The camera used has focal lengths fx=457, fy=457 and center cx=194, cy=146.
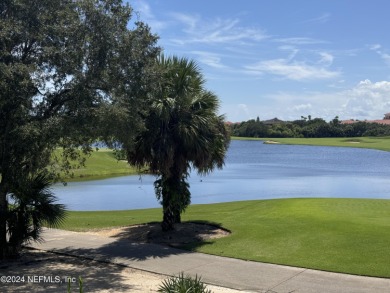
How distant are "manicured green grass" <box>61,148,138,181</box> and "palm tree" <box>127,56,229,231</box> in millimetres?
30867

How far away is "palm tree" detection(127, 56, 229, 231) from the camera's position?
43.3 feet

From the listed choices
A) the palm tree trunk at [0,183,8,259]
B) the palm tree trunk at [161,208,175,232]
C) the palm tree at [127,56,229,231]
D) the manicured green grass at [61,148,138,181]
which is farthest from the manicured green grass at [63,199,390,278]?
the manicured green grass at [61,148,138,181]

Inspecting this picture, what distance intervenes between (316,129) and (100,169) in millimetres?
116150

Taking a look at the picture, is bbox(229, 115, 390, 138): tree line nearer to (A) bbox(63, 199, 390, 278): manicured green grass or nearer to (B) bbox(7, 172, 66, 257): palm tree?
(A) bbox(63, 199, 390, 278): manicured green grass

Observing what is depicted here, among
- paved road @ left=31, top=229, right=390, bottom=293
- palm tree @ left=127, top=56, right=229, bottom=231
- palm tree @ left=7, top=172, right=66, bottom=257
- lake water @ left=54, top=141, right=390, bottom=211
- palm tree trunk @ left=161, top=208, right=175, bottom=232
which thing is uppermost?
palm tree @ left=127, top=56, right=229, bottom=231

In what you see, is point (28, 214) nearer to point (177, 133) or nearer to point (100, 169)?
point (177, 133)

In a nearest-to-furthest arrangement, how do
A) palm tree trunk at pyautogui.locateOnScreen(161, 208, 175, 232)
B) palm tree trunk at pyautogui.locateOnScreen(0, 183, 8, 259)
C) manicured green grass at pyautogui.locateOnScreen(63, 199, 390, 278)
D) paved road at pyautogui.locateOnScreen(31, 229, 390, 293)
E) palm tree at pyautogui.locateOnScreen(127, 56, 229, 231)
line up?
paved road at pyautogui.locateOnScreen(31, 229, 390, 293), manicured green grass at pyautogui.locateOnScreen(63, 199, 390, 278), palm tree trunk at pyautogui.locateOnScreen(0, 183, 8, 259), palm tree at pyautogui.locateOnScreen(127, 56, 229, 231), palm tree trunk at pyautogui.locateOnScreen(161, 208, 175, 232)

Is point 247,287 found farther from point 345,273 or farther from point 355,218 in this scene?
point 355,218

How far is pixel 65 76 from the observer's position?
9922 mm

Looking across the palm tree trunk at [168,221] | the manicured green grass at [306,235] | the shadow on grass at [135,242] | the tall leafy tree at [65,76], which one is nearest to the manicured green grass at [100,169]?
the manicured green grass at [306,235]

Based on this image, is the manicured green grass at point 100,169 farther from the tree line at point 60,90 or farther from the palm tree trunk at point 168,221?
the tree line at point 60,90

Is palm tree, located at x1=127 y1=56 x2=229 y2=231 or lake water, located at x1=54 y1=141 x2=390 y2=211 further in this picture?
lake water, located at x1=54 y1=141 x2=390 y2=211

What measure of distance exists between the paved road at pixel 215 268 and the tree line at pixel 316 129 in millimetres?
130040

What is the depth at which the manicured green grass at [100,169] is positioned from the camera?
4687 centimetres
